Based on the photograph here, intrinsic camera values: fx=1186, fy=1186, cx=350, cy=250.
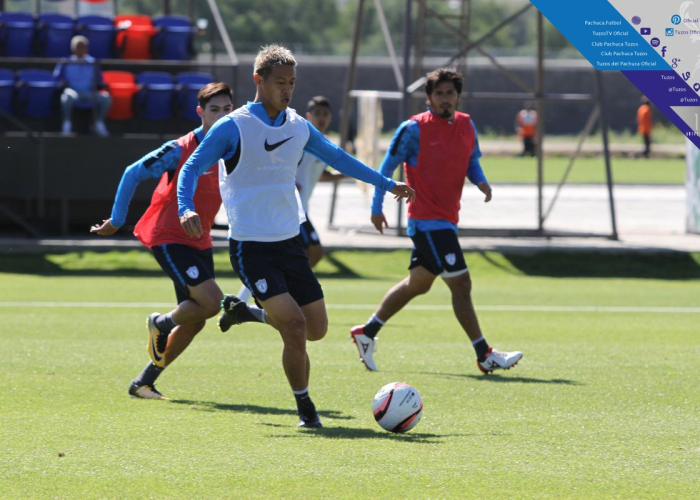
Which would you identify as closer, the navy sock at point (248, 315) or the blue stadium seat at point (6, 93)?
the navy sock at point (248, 315)

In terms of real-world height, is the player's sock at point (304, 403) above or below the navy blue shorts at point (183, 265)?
below

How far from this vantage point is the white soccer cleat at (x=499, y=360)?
8.75 m

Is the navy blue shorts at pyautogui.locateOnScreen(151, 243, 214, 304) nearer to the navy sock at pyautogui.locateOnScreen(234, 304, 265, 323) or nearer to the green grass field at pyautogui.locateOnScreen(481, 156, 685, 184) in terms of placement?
the navy sock at pyautogui.locateOnScreen(234, 304, 265, 323)

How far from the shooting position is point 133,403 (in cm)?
754

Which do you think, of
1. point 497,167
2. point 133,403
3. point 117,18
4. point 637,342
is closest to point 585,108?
point 497,167

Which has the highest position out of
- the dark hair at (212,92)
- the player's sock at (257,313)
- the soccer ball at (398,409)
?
the dark hair at (212,92)

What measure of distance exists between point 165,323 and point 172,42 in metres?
14.3

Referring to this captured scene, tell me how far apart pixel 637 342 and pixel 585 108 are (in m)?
49.5

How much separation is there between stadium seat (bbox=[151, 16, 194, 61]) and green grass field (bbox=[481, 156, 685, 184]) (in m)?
13.6

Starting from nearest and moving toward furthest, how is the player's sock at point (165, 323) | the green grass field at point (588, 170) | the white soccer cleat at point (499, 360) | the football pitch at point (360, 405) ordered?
the football pitch at point (360, 405), the player's sock at point (165, 323), the white soccer cleat at point (499, 360), the green grass field at point (588, 170)

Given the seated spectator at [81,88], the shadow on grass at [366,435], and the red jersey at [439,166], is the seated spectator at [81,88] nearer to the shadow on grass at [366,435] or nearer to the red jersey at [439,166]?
the red jersey at [439,166]

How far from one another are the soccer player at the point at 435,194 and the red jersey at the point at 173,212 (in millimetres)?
1668

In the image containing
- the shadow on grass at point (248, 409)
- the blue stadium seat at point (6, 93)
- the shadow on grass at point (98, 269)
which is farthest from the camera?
the blue stadium seat at point (6, 93)

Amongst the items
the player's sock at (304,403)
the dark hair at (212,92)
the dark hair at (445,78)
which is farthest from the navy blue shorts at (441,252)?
the player's sock at (304,403)
